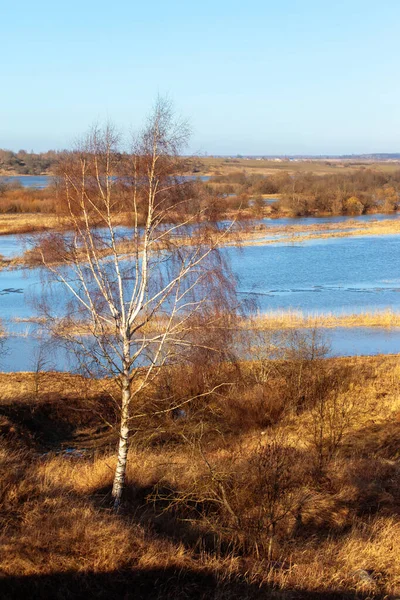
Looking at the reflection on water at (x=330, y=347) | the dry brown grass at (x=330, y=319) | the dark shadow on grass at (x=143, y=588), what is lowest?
the reflection on water at (x=330, y=347)

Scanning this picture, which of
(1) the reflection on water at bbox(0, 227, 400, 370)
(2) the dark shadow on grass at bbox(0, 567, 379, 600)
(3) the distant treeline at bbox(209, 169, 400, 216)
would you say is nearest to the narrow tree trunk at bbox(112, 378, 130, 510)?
(2) the dark shadow on grass at bbox(0, 567, 379, 600)

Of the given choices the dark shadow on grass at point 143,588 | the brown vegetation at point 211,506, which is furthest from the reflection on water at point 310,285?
the dark shadow on grass at point 143,588

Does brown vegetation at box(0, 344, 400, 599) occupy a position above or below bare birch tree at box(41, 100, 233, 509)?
below

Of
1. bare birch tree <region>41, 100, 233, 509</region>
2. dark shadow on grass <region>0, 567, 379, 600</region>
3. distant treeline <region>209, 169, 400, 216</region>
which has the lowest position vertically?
dark shadow on grass <region>0, 567, 379, 600</region>

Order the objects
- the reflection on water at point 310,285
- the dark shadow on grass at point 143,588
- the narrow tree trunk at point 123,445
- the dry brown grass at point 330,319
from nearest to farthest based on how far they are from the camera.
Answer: the dark shadow on grass at point 143,588
the narrow tree trunk at point 123,445
the reflection on water at point 310,285
the dry brown grass at point 330,319

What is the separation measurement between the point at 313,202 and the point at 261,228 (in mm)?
15982

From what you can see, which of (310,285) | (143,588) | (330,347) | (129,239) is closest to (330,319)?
(330,347)

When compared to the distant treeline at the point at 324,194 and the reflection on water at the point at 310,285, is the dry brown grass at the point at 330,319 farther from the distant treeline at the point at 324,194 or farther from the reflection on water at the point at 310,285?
the distant treeline at the point at 324,194

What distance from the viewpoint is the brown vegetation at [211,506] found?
5.48m

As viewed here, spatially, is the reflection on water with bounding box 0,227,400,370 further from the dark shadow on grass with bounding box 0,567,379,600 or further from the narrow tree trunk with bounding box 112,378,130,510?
the dark shadow on grass with bounding box 0,567,379,600

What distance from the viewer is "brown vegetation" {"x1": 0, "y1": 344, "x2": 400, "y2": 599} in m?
5.48

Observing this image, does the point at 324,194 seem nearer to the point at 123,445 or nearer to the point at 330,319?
the point at 330,319

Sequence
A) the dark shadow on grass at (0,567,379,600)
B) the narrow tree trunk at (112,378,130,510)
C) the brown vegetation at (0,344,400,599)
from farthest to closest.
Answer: the narrow tree trunk at (112,378,130,510) → the brown vegetation at (0,344,400,599) → the dark shadow on grass at (0,567,379,600)

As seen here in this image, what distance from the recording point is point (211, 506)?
26.3 feet
